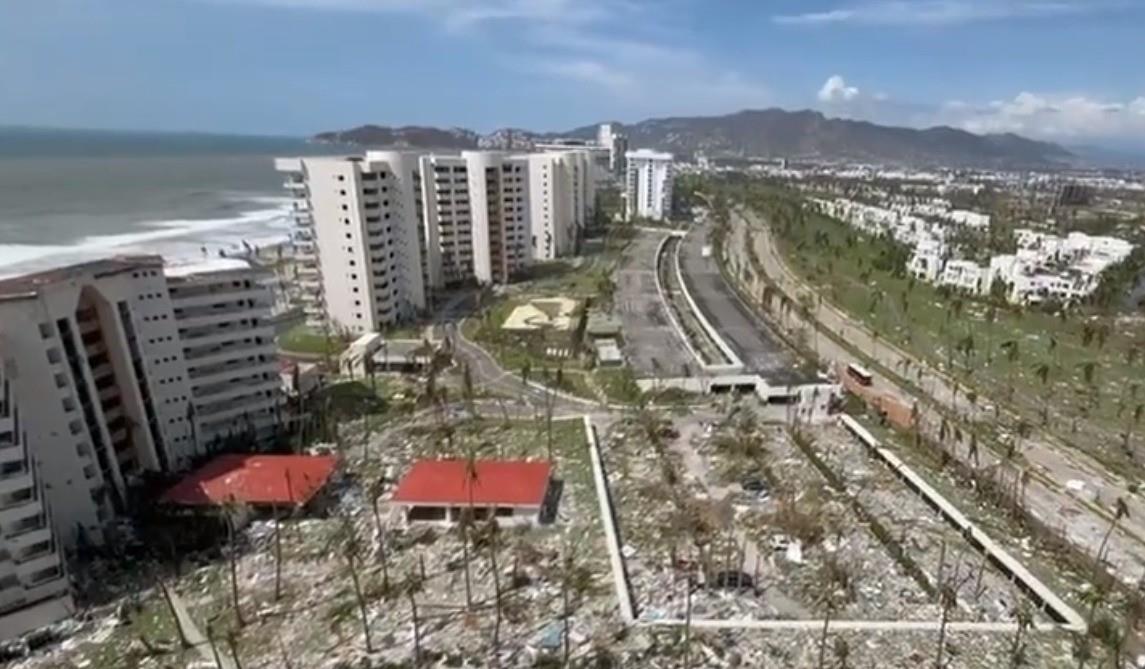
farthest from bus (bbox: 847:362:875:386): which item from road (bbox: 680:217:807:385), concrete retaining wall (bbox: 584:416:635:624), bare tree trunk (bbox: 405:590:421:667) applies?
bare tree trunk (bbox: 405:590:421:667)

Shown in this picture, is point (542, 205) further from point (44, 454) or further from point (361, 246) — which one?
point (44, 454)

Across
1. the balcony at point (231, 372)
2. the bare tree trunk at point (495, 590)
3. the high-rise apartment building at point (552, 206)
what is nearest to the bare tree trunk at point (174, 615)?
the bare tree trunk at point (495, 590)

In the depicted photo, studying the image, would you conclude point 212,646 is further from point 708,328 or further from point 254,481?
point 708,328

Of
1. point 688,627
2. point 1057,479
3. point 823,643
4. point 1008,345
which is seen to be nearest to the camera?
point 823,643

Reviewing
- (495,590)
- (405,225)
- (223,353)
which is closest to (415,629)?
(495,590)

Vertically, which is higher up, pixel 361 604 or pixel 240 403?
pixel 240 403

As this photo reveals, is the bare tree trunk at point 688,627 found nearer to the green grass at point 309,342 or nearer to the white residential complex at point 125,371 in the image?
the white residential complex at point 125,371
